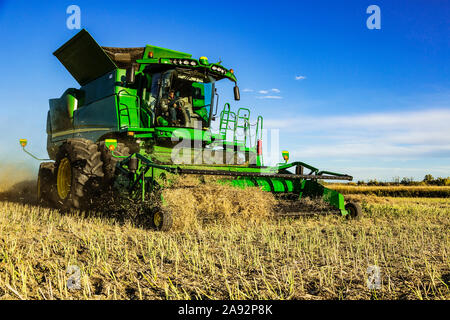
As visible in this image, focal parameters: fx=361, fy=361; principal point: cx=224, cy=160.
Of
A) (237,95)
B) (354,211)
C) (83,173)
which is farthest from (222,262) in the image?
(237,95)

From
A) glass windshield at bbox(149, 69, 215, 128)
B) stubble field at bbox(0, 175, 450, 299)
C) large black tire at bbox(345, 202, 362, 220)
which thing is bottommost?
stubble field at bbox(0, 175, 450, 299)

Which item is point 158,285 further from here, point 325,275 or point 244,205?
point 244,205

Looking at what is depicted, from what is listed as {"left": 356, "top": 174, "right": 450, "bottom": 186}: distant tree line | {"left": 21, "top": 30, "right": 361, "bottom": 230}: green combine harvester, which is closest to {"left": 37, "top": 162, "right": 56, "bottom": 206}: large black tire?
{"left": 21, "top": 30, "right": 361, "bottom": 230}: green combine harvester

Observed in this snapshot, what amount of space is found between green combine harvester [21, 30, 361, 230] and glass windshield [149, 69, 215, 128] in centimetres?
2

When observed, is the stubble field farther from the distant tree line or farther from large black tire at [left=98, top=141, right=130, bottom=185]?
the distant tree line

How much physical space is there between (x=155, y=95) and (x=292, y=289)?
488cm

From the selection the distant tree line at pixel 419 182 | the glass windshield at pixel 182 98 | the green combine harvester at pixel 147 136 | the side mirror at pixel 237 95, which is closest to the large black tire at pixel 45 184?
the green combine harvester at pixel 147 136

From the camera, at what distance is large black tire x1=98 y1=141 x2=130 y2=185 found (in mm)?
5480

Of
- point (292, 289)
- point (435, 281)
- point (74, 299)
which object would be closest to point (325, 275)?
point (292, 289)

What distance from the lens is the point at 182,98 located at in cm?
684

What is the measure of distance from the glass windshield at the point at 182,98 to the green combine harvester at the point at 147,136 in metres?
0.02

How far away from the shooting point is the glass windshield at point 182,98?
21.1 feet

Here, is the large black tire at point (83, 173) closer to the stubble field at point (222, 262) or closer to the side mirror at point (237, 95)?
the stubble field at point (222, 262)

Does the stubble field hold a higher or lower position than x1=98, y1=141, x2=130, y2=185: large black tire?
lower
